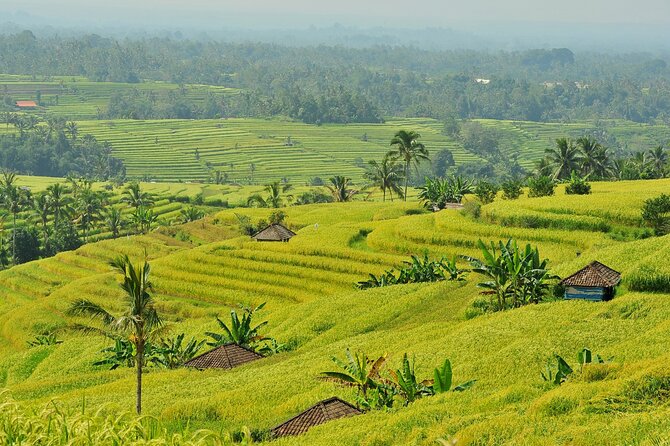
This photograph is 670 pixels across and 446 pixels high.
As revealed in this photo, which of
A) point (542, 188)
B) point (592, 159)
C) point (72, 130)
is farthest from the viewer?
point (72, 130)

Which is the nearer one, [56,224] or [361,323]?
[361,323]

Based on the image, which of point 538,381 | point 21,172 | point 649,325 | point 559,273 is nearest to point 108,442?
point 538,381

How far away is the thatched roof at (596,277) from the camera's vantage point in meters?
39.2

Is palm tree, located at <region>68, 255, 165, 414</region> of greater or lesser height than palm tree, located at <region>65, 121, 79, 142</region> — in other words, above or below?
above

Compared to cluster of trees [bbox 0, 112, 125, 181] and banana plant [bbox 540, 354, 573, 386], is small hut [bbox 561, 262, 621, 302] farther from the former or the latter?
cluster of trees [bbox 0, 112, 125, 181]

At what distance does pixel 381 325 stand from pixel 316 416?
723 inches

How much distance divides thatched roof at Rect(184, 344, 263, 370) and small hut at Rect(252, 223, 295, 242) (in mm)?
26146

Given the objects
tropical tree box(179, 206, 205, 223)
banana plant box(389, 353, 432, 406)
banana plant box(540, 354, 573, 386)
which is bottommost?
tropical tree box(179, 206, 205, 223)

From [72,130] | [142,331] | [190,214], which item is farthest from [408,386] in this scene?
[72,130]

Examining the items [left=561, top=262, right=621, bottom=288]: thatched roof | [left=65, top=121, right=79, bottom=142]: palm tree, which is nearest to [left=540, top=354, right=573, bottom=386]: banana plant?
[left=561, top=262, right=621, bottom=288]: thatched roof

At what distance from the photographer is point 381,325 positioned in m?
43.7

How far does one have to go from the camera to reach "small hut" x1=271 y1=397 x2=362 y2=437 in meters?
25.1

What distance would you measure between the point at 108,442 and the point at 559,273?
31434 millimetres

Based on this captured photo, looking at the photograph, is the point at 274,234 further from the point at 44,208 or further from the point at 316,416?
the point at 316,416
